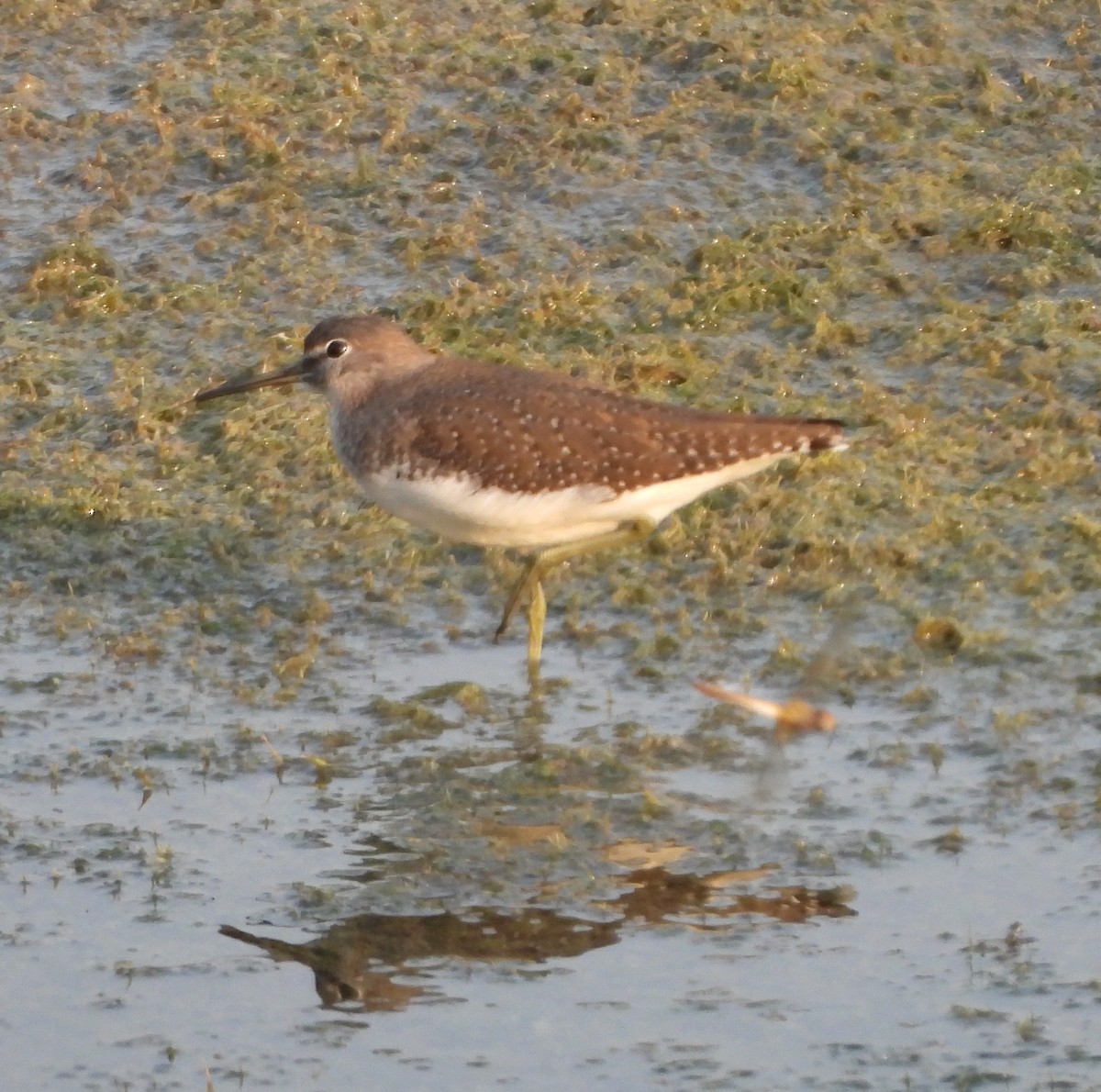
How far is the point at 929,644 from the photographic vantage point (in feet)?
26.6

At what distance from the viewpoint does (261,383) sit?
885cm

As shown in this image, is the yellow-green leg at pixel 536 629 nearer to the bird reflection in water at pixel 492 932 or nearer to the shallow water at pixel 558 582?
the shallow water at pixel 558 582

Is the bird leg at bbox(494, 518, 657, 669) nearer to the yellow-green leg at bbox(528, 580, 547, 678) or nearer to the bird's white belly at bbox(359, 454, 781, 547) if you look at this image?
the yellow-green leg at bbox(528, 580, 547, 678)

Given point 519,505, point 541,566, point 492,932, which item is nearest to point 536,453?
point 519,505

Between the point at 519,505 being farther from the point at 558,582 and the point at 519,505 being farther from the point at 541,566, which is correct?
the point at 558,582

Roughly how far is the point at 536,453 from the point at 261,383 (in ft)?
4.81

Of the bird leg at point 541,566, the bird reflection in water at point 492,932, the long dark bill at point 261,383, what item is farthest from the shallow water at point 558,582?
the long dark bill at point 261,383

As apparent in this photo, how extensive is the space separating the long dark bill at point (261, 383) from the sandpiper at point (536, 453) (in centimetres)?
52

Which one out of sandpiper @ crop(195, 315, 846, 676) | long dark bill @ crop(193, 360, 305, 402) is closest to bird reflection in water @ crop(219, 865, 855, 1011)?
sandpiper @ crop(195, 315, 846, 676)

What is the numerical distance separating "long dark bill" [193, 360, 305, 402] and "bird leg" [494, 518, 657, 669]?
1.13 metres

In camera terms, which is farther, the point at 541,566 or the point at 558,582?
the point at 558,582

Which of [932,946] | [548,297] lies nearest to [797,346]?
[548,297]

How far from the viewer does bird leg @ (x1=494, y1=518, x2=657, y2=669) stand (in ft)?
26.3

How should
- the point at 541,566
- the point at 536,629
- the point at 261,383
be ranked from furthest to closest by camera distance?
the point at 261,383 < the point at 541,566 < the point at 536,629
